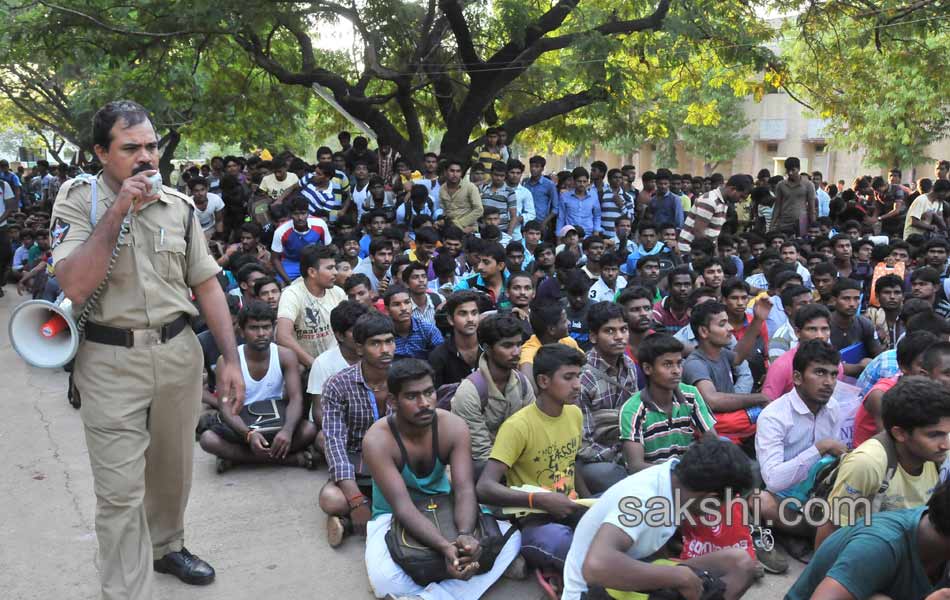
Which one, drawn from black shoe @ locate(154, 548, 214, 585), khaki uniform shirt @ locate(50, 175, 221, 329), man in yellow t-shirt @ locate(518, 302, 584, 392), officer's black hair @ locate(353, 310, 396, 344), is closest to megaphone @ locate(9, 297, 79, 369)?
khaki uniform shirt @ locate(50, 175, 221, 329)

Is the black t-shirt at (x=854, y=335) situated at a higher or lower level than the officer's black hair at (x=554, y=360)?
lower

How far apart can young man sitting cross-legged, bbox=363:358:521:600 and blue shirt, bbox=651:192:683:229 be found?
26.3 feet

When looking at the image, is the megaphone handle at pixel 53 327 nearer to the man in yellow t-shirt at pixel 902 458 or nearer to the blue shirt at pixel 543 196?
the man in yellow t-shirt at pixel 902 458

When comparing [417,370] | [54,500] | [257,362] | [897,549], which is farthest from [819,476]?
[54,500]

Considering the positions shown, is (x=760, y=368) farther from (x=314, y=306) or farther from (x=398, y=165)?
(x=398, y=165)

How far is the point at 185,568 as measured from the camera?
12.4 ft

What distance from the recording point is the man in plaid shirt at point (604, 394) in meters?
4.43

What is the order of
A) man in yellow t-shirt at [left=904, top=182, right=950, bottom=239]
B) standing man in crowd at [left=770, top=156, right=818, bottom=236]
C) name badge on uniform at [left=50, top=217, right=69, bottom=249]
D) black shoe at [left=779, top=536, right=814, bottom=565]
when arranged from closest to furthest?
name badge on uniform at [left=50, top=217, right=69, bottom=249] → black shoe at [left=779, top=536, right=814, bottom=565] → man in yellow t-shirt at [left=904, top=182, right=950, bottom=239] → standing man in crowd at [left=770, top=156, right=818, bottom=236]

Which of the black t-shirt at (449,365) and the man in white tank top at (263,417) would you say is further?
the black t-shirt at (449,365)

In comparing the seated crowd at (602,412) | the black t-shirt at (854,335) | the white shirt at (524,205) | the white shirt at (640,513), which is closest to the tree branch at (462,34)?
the white shirt at (524,205)

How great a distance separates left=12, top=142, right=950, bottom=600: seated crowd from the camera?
3055 mm

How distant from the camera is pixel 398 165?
12625mm

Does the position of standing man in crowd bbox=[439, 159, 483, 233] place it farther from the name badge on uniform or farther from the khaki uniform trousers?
the name badge on uniform

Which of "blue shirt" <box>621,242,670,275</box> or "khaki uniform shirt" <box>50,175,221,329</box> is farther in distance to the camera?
"blue shirt" <box>621,242,670,275</box>
